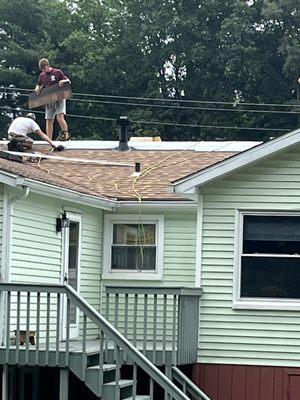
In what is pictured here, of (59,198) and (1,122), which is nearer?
(59,198)

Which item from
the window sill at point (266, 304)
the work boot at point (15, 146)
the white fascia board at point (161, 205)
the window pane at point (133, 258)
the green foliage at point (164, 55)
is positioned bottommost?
the window sill at point (266, 304)

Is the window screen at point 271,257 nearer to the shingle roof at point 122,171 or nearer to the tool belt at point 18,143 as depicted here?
the shingle roof at point 122,171

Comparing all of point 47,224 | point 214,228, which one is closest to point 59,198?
point 47,224

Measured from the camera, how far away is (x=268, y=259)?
14.1 m

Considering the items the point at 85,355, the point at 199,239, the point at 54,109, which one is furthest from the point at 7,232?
the point at 54,109

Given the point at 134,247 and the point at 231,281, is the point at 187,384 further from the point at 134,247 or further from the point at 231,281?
the point at 134,247

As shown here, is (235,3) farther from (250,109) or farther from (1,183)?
(1,183)

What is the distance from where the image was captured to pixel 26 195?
13164 mm

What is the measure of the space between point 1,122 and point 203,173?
32.0 meters

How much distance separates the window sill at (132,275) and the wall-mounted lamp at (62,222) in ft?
4.93

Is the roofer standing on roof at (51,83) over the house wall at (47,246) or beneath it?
over

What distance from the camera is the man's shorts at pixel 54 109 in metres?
20.4

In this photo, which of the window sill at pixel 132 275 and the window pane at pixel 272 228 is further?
the window sill at pixel 132 275

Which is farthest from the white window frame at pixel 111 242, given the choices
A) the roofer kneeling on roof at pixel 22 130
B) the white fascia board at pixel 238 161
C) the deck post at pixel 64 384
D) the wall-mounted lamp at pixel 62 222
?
the deck post at pixel 64 384
